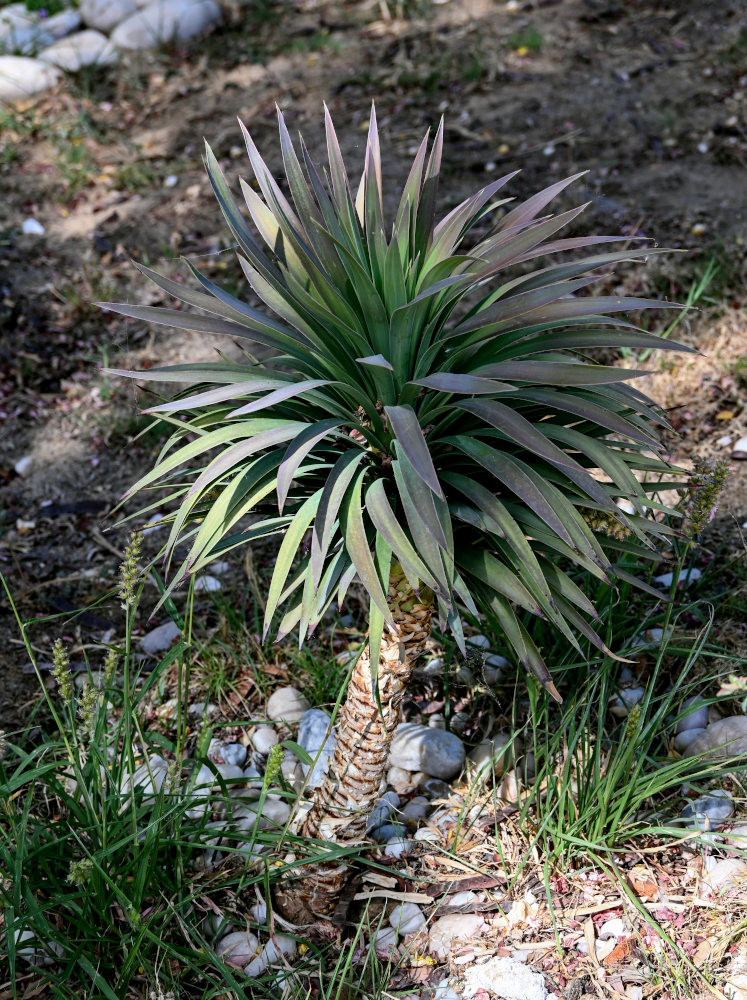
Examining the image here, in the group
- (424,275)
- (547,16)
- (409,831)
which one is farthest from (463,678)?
(547,16)

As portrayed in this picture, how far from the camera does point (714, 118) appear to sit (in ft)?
16.8

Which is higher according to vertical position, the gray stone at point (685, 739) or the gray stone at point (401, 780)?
the gray stone at point (401, 780)

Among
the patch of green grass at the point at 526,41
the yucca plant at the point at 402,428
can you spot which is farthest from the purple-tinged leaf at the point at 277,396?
the patch of green grass at the point at 526,41

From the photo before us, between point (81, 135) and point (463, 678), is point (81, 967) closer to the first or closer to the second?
point (463, 678)

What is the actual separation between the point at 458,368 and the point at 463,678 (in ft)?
3.71

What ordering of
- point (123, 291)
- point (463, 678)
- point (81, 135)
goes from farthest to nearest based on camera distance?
1. point (81, 135)
2. point (123, 291)
3. point (463, 678)

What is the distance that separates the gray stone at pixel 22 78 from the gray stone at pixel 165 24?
63 cm

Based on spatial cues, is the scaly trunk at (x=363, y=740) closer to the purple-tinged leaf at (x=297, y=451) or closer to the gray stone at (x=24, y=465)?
the purple-tinged leaf at (x=297, y=451)

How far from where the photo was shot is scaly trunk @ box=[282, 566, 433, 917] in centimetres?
195

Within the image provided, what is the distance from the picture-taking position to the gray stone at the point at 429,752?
2.54 m

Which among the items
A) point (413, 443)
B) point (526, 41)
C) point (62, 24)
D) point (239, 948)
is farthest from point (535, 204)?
point (62, 24)

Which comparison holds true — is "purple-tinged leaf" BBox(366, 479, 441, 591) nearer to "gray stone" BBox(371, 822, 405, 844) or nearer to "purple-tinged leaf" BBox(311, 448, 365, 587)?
"purple-tinged leaf" BBox(311, 448, 365, 587)

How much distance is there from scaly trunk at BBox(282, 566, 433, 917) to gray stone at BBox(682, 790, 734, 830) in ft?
2.73

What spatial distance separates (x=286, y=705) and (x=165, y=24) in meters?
6.06
